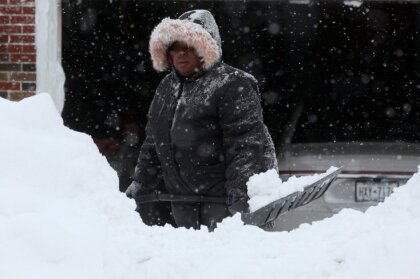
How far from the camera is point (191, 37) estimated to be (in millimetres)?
4281

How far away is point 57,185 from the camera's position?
7.38ft

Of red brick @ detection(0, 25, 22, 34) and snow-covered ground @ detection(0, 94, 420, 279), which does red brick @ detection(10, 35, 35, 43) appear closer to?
red brick @ detection(0, 25, 22, 34)

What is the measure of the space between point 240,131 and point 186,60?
51cm

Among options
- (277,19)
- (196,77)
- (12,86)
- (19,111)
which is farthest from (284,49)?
(19,111)

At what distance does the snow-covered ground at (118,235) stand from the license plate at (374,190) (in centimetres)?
366

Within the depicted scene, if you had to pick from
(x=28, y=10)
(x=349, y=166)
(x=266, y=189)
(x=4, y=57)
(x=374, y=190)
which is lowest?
(x=374, y=190)

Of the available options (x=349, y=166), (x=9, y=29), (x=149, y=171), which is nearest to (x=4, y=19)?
(x=9, y=29)

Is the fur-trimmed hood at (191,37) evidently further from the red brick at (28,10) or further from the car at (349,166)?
the car at (349,166)

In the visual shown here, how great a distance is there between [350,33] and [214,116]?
8.97 metres

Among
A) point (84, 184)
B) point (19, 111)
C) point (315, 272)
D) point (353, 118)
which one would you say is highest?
point (19, 111)

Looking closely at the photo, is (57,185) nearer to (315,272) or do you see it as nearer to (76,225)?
(76,225)

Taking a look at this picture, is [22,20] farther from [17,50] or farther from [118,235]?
[118,235]

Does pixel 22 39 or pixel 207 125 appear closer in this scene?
pixel 207 125

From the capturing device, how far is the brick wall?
5.96 meters
